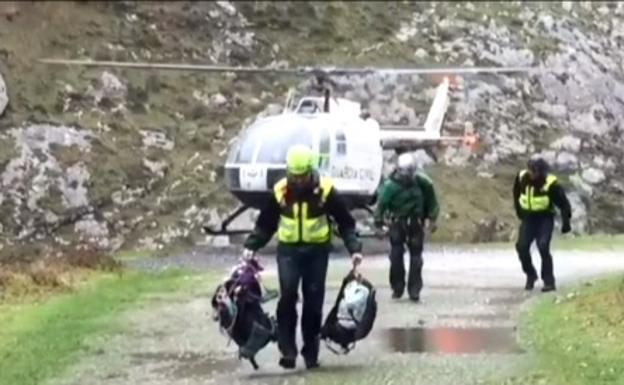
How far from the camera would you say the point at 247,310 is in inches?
566

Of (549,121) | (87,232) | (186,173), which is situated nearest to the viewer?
(87,232)

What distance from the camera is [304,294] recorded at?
1459cm

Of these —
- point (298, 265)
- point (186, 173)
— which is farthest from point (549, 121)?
point (298, 265)

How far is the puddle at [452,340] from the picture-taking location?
15.4 m

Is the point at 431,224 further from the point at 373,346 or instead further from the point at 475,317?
the point at 373,346

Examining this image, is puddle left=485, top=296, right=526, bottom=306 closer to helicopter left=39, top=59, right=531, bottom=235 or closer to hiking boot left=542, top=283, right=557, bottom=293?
hiking boot left=542, top=283, right=557, bottom=293

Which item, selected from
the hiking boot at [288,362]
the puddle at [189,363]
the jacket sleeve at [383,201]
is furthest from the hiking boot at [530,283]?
the hiking boot at [288,362]

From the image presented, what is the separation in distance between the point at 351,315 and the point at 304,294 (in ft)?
1.49

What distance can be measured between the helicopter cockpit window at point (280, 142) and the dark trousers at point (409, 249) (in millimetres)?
9882

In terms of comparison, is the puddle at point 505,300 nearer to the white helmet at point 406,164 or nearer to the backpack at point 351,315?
the white helmet at point 406,164

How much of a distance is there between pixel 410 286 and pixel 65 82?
797 inches

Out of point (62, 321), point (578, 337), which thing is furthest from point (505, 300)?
point (62, 321)

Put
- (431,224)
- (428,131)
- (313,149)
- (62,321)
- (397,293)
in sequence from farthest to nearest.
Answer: (428,131)
(313,149)
(431,224)
(397,293)
(62,321)

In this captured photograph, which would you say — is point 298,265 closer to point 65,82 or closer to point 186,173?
point 186,173
